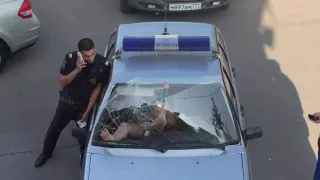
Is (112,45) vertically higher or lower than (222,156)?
higher

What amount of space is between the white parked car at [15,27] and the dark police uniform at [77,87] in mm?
2339

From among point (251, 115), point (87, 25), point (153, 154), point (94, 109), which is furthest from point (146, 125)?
point (87, 25)

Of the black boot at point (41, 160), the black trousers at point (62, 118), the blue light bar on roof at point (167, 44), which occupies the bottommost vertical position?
the black boot at point (41, 160)

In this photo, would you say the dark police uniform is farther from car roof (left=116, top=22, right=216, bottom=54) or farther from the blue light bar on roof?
car roof (left=116, top=22, right=216, bottom=54)

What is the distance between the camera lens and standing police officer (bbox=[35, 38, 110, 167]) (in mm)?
5566

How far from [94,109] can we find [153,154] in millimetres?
1004

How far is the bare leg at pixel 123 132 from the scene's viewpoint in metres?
5.17

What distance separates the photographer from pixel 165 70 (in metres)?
5.41

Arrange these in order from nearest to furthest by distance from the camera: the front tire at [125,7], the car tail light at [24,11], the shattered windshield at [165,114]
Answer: the shattered windshield at [165,114], the car tail light at [24,11], the front tire at [125,7]

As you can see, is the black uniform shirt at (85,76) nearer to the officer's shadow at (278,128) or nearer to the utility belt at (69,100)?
the utility belt at (69,100)

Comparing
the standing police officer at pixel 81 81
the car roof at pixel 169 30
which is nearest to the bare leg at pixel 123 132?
the standing police officer at pixel 81 81

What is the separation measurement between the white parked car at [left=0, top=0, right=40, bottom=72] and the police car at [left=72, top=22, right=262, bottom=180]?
2.80 meters

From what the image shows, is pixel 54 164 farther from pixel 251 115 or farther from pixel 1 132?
pixel 251 115

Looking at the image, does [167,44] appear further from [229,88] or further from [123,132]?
[123,132]
